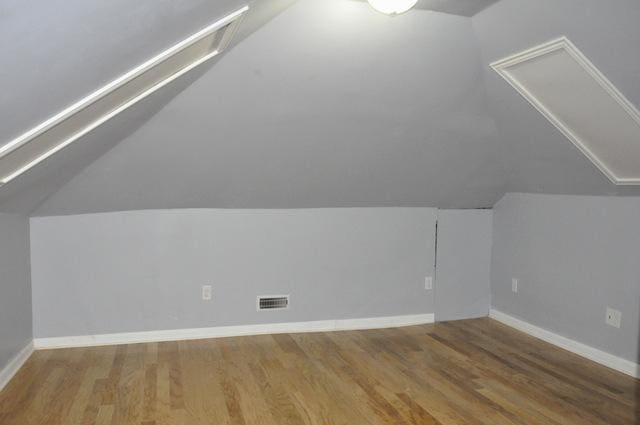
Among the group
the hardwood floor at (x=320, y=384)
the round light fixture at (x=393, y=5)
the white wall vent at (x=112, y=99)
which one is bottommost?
the hardwood floor at (x=320, y=384)

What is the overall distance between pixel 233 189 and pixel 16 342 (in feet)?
5.68

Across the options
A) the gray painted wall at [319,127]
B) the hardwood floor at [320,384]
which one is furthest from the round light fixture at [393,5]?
the hardwood floor at [320,384]

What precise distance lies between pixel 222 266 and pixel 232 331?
20.9 inches

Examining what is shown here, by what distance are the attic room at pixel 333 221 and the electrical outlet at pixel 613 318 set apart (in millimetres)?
15

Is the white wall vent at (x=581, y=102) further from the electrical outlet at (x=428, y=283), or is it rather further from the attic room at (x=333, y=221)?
the electrical outlet at (x=428, y=283)

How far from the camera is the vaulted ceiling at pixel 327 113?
216 centimetres

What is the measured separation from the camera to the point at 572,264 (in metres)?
3.75

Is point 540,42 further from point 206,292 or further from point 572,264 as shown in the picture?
point 206,292

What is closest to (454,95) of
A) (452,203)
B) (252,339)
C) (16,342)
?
(452,203)

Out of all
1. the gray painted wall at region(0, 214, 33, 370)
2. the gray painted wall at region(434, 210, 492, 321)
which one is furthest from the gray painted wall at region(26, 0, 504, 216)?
the gray painted wall at region(434, 210, 492, 321)

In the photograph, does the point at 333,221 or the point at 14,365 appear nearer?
the point at 14,365

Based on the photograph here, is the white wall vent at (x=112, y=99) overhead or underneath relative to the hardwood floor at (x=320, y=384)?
overhead

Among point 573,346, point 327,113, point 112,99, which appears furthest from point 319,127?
point 573,346

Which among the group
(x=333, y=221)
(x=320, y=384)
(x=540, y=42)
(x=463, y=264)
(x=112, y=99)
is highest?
(x=540, y=42)
